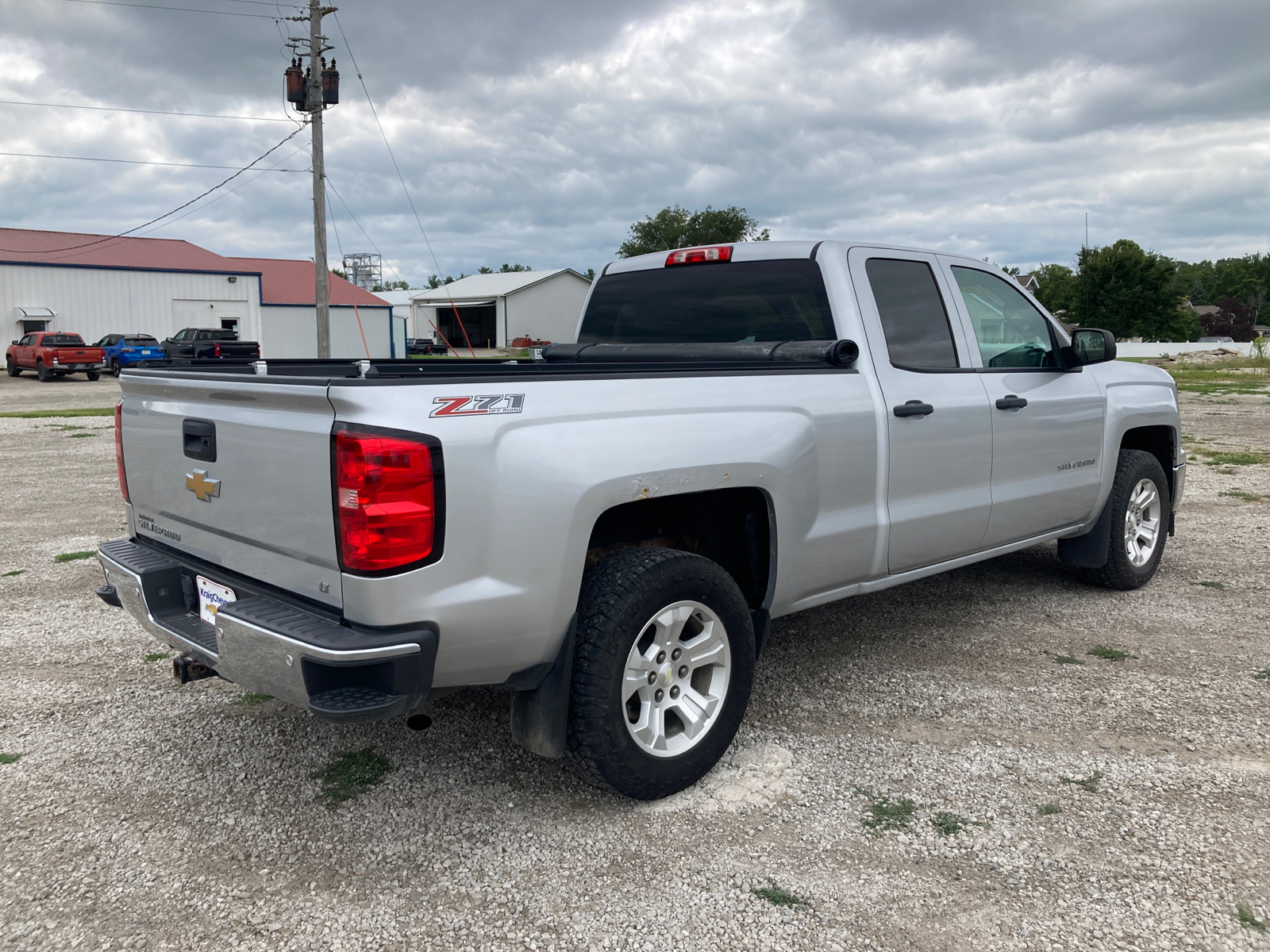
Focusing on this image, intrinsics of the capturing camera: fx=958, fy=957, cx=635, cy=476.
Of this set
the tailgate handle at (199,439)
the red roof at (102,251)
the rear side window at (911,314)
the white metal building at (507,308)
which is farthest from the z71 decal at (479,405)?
the white metal building at (507,308)

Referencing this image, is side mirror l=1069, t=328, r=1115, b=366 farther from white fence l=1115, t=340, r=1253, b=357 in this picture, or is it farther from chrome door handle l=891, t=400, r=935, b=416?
white fence l=1115, t=340, r=1253, b=357

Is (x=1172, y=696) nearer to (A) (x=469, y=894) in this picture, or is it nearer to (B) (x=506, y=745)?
(B) (x=506, y=745)

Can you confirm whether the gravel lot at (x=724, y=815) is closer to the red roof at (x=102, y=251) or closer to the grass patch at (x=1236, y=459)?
the grass patch at (x=1236, y=459)

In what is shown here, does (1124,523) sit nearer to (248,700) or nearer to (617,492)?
(617,492)

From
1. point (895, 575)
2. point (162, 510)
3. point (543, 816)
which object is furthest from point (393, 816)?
point (895, 575)

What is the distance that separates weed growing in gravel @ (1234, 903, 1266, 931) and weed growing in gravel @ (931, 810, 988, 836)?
71 cm

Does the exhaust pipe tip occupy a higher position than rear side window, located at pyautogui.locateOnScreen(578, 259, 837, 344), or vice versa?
rear side window, located at pyautogui.locateOnScreen(578, 259, 837, 344)

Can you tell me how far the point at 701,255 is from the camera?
465 centimetres

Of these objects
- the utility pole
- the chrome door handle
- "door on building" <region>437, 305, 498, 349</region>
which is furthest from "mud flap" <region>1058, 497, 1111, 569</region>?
"door on building" <region>437, 305, 498, 349</region>

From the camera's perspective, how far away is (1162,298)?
6462 centimetres

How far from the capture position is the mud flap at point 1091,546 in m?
5.54

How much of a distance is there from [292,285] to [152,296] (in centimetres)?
869

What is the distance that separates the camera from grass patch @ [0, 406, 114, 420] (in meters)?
18.2

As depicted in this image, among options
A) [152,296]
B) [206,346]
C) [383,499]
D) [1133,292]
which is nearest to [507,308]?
[152,296]
